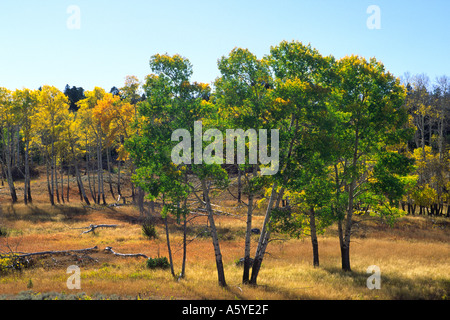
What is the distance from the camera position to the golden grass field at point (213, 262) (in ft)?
45.8

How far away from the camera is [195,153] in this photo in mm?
14141

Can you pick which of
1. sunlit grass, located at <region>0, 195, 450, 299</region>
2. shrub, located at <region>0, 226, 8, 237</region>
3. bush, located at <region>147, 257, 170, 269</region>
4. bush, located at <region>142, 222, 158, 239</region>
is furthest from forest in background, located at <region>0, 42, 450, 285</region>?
shrub, located at <region>0, 226, 8, 237</region>

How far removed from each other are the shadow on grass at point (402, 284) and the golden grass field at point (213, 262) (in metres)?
0.04

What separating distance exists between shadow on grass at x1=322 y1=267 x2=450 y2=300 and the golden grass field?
0.04 metres

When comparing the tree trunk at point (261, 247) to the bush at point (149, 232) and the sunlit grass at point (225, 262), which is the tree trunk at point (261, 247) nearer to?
the sunlit grass at point (225, 262)

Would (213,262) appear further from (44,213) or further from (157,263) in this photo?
(44,213)

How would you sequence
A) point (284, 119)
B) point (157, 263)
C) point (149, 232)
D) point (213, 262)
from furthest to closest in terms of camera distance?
point (149, 232)
point (213, 262)
point (157, 263)
point (284, 119)

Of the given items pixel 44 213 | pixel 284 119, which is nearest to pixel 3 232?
pixel 44 213

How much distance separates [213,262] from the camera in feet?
70.4

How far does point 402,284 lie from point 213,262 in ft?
34.4

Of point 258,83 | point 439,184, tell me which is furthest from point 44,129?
point 439,184

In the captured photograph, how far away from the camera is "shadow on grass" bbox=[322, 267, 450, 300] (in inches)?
572

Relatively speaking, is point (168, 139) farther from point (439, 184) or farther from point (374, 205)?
point (439, 184)

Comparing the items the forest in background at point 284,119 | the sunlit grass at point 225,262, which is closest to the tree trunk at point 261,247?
the forest in background at point 284,119
